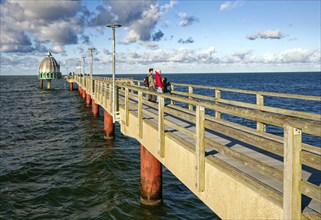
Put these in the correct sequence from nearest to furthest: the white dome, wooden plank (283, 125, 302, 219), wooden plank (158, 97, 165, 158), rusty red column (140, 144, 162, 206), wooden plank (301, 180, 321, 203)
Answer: wooden plank (301, 180, 321, 203) < wooden plank (283, 125, 302, 219) < wooden plank (158, 97, 165, 158) < rusty red column (140, 144, 162, 206) < the white dome

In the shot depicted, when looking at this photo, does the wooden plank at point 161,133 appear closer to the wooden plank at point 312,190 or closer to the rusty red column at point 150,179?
the rusty red column at point 150,179

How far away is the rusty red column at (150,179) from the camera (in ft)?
35.6

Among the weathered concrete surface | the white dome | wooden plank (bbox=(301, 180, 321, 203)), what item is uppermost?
the white dome

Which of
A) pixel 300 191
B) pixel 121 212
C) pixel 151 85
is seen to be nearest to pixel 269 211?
pixel 300 191

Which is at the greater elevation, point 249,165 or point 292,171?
point 292,171

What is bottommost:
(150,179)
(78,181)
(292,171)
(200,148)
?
(78,181)

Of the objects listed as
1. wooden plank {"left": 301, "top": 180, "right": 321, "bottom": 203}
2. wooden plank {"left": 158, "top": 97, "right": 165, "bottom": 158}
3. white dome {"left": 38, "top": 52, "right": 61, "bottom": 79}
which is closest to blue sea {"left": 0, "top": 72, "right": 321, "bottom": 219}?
wooden plank {"left": 158, "top": 97, "right": 165, "bottom": 158}

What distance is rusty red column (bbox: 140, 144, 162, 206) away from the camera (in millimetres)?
10844

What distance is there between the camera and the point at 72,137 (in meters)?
23.0

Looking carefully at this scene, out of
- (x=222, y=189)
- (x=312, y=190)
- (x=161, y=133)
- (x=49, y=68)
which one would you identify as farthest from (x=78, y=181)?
(x=49, y=68)

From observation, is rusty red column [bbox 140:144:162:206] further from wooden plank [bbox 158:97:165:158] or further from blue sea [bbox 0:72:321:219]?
wooden plank [bbox 158:97:165:158]

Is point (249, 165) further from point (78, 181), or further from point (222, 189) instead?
point (78, 181)

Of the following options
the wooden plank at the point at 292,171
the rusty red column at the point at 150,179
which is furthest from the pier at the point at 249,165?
the rusty red column at the point at 150,179

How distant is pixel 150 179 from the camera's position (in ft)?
35.9
